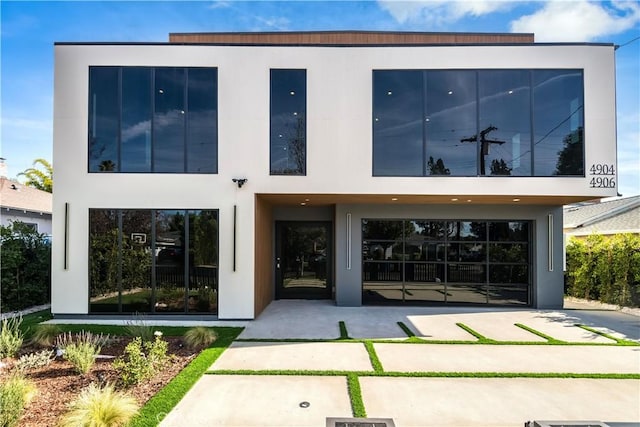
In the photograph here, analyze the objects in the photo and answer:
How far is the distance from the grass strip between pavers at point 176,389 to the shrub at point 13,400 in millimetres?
1137

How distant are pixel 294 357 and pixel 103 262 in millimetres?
5389

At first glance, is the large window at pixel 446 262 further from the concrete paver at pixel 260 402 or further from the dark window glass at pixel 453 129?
the concrete paver at pixel 260 402

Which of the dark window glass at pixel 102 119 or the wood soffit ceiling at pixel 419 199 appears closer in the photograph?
the dark window glass at pixel 102 119

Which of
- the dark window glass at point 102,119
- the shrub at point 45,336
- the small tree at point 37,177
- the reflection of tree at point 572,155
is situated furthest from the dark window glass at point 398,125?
the small tree at point 37,177

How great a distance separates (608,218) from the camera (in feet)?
50.5

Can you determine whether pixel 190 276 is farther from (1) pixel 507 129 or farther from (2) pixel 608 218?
(2) pixel 608 218

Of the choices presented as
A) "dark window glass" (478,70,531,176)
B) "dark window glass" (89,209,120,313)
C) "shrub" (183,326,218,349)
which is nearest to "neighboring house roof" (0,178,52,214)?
"dark window glass" (89,209,120,313)

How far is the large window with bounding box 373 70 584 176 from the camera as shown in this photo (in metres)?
7.66

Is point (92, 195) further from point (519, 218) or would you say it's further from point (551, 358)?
point (519, 218)

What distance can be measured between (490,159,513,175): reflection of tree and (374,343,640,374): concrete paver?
12.5 ft

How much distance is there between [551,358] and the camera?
532cm

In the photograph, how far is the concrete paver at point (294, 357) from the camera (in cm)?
487

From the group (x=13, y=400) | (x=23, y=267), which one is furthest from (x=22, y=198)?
(x=13, y=400)

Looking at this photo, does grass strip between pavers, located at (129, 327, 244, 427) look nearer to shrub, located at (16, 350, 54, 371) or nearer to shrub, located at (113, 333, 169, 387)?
shrub, located at (113, 333, 169, 387)
